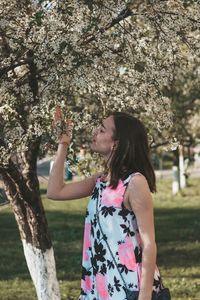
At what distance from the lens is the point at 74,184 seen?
13.7 feet

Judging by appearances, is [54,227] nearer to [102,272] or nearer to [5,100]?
[5,100]

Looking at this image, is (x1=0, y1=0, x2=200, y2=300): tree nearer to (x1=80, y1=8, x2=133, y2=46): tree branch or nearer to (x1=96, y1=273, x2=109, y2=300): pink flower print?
(x1=80, y1=8, x2=133, y2=46): tree branch

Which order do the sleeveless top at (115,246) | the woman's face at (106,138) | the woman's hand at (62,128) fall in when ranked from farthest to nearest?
the woman's hand at (62,128) < the woman's face at (106,138) < the sleeveless top at (115,246)

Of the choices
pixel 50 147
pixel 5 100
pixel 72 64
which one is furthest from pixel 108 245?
pixel 50 147

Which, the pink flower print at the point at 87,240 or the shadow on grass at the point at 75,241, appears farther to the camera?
the shadow on grass at the point at 75,241

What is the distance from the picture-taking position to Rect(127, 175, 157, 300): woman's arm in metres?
3.68

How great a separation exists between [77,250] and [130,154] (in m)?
11.6

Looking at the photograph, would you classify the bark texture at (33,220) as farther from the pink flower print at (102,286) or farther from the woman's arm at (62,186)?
the pink flower print at (102,286)

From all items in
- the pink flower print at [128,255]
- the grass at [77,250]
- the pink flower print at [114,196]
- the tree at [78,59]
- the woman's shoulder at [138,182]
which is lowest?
the grass at [77,250]

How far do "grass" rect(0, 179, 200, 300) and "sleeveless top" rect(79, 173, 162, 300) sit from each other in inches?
267

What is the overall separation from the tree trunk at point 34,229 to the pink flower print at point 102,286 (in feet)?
12.0

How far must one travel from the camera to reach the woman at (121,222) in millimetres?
3713

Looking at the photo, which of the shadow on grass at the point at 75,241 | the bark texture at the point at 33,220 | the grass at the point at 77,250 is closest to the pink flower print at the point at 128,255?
the bark texture at the point at 33,220

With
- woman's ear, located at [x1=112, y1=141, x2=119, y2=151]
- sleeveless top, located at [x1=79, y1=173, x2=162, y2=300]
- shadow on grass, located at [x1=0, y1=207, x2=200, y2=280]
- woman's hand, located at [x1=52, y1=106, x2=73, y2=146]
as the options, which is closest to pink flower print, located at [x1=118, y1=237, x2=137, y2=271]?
sleeveless top, located at [x1=79, y1=173, x2=162, y2=300]
